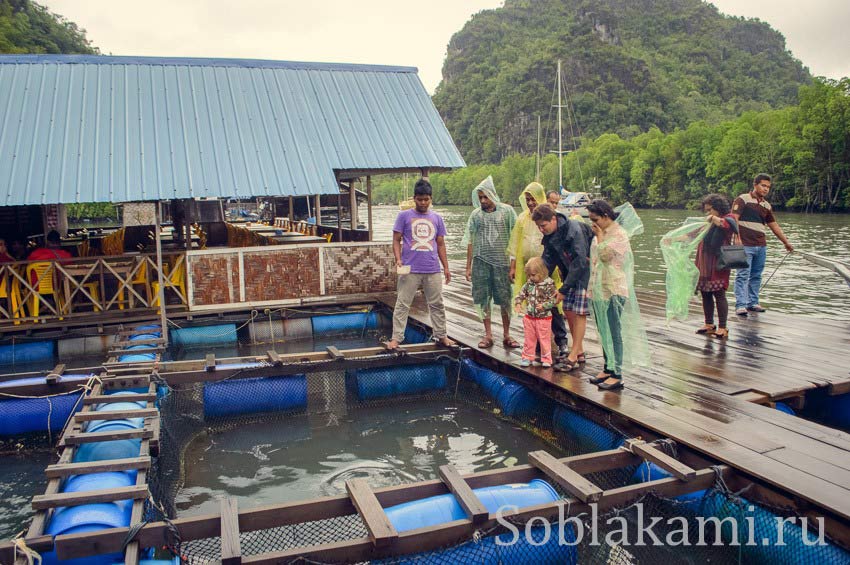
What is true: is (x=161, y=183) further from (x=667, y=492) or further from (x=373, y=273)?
(x=667, y=492)

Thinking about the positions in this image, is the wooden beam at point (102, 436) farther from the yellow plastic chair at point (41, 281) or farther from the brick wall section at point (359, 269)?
the brick wall section at point (359, 269)

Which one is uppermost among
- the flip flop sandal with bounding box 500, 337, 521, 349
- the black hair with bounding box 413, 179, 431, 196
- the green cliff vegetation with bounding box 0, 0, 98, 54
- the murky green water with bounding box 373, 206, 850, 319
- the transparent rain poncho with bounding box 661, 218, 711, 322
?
the green cliff vegetation with bounding box 0, 0, 98, 54

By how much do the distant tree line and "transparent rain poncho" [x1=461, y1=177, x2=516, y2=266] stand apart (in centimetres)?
4230

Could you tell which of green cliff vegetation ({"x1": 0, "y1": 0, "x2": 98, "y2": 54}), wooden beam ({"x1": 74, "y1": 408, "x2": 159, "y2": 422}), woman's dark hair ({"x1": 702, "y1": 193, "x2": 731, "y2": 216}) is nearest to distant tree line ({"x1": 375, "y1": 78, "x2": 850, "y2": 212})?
woman's dark hair ({"x1": 702, "y1": 193, "x2": 731, "y2": 216})

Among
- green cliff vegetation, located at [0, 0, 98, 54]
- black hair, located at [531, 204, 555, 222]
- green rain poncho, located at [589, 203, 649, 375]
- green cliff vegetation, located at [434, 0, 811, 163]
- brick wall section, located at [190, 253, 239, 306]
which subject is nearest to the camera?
green rain poncho, located at [589, 203, 649, 375]

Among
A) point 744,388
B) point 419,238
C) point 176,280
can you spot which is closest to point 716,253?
point 744,388

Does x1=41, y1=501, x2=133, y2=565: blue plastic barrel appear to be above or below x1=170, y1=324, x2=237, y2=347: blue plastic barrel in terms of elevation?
above

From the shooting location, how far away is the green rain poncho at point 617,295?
5.43 metres

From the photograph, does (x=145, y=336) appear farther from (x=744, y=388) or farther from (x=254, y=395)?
(x=744, y=388)

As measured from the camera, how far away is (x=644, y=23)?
13512 cm

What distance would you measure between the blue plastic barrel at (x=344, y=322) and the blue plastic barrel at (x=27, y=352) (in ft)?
12.8

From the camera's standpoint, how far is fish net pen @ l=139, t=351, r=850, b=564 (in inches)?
142

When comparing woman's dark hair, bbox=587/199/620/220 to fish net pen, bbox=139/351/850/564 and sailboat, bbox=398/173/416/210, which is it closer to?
fish net pen, bbox=139/351/850/564

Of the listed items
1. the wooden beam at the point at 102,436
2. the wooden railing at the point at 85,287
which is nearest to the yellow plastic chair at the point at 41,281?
the wooden railing at the point at 85,287
